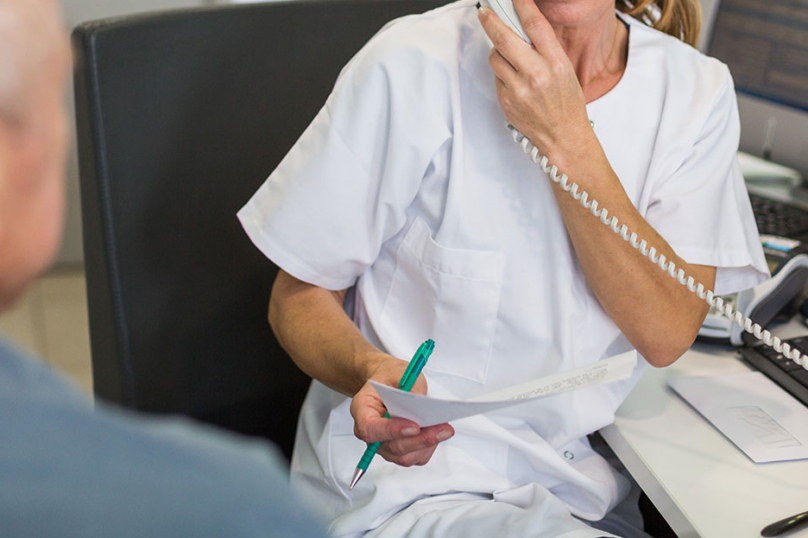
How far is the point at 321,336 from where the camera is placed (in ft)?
3.30

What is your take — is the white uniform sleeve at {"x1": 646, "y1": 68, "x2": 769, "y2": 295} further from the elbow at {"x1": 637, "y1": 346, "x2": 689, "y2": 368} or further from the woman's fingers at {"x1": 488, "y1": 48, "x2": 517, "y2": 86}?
the woman's fingers at {"x1": 488, "y1": 48, "x2": 517, "y2": 86}

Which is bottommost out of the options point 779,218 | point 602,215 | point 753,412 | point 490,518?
point 490,518

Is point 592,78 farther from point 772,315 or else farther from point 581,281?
point 772,315

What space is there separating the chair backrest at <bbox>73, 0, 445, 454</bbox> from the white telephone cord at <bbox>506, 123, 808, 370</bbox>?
1.11 ft

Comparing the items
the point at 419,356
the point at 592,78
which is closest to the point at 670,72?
the point at 592,78

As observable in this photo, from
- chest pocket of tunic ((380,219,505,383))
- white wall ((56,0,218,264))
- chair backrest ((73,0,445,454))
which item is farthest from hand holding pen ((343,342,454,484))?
white wall ((56,0,218,264))

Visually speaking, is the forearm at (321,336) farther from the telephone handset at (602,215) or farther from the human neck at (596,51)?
the human neck at (596,51)

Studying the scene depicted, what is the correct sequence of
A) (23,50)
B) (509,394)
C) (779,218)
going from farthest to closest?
(779,218) < (509,394) < (23,50)

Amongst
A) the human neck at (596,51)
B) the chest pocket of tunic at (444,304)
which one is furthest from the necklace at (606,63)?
the chest pocket of tunic at (444,304)

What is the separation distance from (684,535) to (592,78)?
0.53 metres

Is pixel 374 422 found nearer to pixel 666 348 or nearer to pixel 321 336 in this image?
pixel 321 336

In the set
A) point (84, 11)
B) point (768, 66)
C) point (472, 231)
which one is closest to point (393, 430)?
point (472, 231)

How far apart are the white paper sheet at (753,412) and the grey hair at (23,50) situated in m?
0.79

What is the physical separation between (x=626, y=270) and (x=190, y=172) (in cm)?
53
